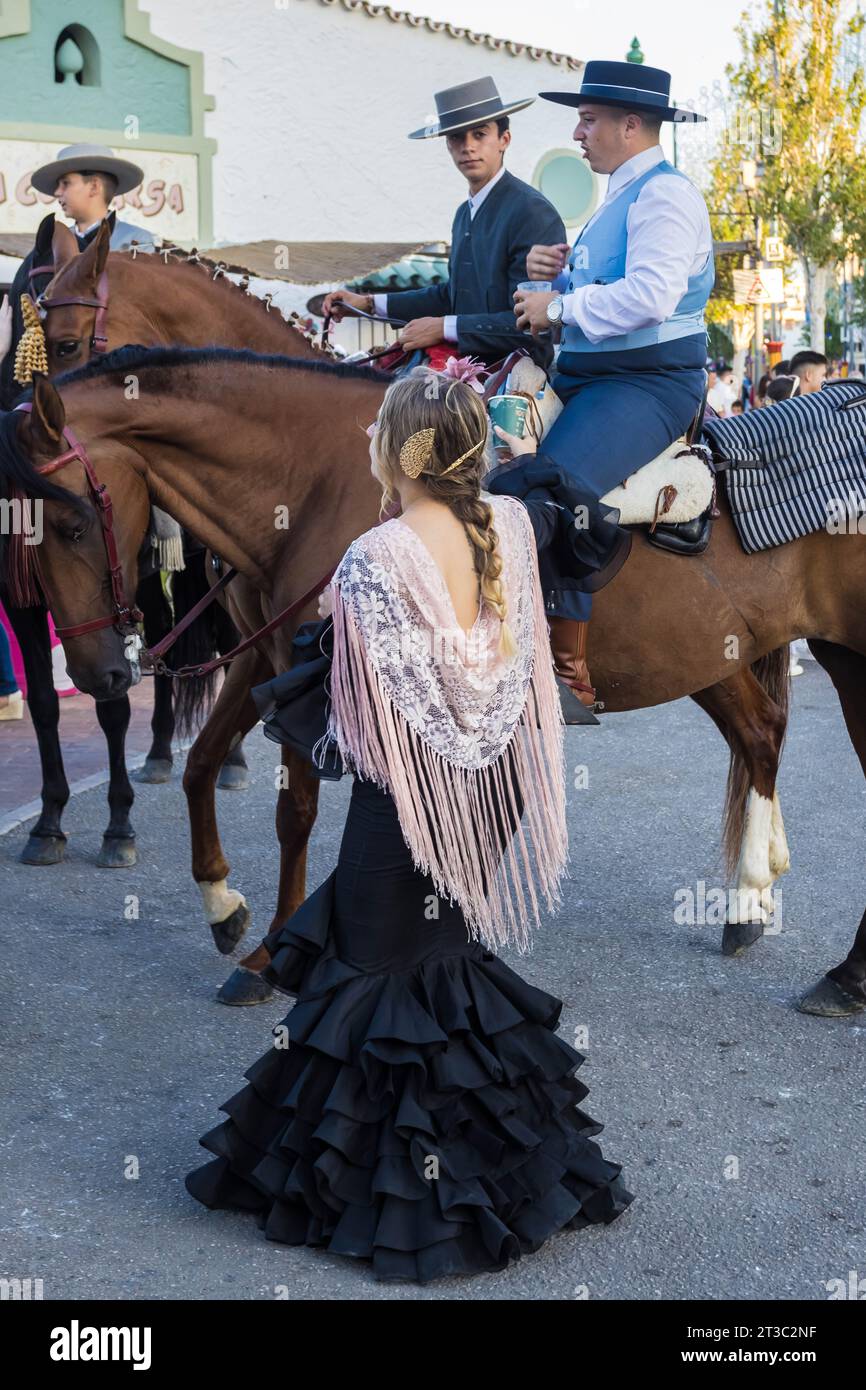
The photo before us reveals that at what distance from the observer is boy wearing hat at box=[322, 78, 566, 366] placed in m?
4.77

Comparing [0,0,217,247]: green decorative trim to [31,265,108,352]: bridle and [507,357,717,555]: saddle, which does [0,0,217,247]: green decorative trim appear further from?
[507,357,717,555]: saddle

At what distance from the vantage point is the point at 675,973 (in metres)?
4.98

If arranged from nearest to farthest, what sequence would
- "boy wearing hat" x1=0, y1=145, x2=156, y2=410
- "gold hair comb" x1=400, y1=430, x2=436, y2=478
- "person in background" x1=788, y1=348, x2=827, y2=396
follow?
1. "gold hair comb" x1=400, y1=430, x2=436, y2=478
2. "boy wearing hat" x1=0, y1=145, x2=156, y2=410
3. "person in background" x1=788, y1=348, x2=827, y2=396

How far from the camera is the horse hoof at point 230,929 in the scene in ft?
16.9

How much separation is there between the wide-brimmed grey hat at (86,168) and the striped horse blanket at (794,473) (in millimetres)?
3105

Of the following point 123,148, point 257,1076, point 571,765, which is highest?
point 123,148

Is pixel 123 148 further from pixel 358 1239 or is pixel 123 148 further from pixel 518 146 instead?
pixel 358 1239

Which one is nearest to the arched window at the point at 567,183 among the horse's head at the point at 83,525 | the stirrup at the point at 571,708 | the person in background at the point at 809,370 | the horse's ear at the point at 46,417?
the person in background at the point at 809,370

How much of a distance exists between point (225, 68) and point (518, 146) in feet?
14.5

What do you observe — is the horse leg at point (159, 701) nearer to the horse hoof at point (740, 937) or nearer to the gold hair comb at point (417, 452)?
the horse hoof at point (740, 937)

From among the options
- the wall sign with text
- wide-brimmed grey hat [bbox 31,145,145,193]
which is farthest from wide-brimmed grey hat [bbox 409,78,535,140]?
the wall sign with text

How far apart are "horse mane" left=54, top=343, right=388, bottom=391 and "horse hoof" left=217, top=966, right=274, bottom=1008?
1.91 m
